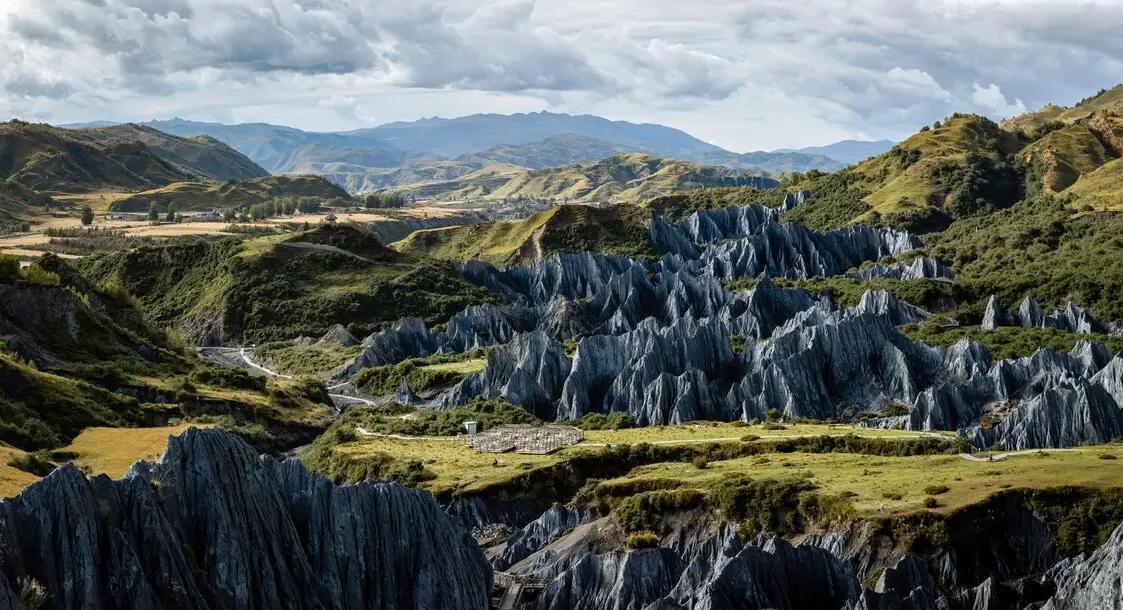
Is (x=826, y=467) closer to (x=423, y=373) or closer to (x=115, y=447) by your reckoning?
(x=115, y=447)

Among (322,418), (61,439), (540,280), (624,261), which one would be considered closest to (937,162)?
(624,261)

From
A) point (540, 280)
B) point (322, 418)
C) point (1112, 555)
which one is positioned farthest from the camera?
point (540, 280)

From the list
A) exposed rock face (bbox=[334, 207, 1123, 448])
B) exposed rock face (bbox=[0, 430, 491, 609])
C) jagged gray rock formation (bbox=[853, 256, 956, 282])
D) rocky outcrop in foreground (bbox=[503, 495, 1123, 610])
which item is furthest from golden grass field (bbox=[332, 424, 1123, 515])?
jagged gray rock formation (bbox=[853, 256, 956, 282])

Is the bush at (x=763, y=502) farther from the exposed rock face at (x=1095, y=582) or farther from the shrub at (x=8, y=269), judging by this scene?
the shrub at (x=8, y=269)

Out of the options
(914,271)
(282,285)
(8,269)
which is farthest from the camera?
(282,285)

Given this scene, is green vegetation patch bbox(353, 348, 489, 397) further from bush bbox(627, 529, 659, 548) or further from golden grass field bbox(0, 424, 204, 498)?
bush bbox(627, 529, 659, 548)

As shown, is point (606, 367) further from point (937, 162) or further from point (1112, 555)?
point (937, 162)

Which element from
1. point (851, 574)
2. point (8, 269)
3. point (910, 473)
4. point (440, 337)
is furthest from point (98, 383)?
point (851, 574)
